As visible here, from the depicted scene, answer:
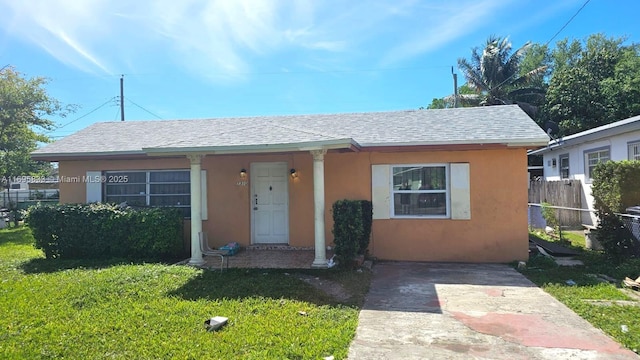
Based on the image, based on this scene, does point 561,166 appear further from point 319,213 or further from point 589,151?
point 319,213

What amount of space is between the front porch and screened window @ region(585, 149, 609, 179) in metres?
9.03

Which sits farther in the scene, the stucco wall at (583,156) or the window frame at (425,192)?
the stucco wall at (583,156)

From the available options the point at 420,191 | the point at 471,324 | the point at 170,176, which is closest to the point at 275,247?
the point at 170,176

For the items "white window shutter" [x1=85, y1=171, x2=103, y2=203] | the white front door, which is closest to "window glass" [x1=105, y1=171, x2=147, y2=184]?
"white window shutter" [x1=85, y1=171, x2=103, y2=203]

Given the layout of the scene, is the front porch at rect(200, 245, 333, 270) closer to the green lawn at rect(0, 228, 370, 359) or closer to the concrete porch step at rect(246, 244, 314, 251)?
the concrete porch step at rect(246, 244, 314, 251)

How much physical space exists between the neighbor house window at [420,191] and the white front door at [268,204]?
8.52ft

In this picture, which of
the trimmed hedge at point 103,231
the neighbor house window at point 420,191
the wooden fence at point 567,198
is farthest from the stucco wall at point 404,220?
the wooden fence at point 567,198

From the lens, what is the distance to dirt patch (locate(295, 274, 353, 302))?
5.64 m

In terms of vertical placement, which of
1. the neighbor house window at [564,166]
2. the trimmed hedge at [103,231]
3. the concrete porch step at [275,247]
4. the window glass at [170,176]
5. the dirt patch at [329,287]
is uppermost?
the neighbor house window at [564,166]

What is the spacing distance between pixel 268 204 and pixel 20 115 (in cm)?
1362

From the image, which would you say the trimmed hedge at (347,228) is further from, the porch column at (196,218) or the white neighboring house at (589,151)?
the white neighboring house at (589,151)

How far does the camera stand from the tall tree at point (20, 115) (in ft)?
52.1

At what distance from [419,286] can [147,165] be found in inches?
276

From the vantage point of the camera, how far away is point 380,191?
8.41 meters
